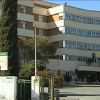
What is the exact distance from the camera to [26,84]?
68.0 feet

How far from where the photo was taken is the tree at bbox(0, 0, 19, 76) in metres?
23.5

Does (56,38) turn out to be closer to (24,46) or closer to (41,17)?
(41,17)

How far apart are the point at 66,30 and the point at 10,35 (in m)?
29.7

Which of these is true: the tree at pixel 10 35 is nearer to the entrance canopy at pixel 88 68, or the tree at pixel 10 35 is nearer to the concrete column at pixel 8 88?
the concrete column at pixel 8 88

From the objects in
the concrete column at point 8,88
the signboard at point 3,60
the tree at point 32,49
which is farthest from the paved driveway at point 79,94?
the tree at point 32,49

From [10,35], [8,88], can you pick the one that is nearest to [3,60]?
[8,88]

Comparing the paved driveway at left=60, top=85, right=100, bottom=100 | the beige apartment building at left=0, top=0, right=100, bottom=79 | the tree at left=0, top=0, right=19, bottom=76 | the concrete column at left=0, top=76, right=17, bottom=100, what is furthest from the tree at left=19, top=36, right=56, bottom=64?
the concrete column at left=0, top=76, right=17, bottom=100

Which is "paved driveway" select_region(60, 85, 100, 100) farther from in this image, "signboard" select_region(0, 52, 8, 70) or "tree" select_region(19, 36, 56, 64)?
"tree" select_region(19, 36, 56, 64)

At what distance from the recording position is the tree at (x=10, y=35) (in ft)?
76.9

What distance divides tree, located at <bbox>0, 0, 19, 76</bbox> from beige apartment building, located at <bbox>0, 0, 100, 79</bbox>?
80.7ft

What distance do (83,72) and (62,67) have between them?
6.14 metres

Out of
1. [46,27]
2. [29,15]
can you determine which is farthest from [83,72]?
[29,15]

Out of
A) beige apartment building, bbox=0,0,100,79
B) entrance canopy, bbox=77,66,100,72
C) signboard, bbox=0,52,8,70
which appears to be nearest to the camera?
signboard, bbox=0,52,8,70

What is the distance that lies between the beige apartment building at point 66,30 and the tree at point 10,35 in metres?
24.6
